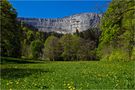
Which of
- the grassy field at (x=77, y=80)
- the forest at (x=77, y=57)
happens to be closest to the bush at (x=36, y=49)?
the forest at (x=77, y=57)

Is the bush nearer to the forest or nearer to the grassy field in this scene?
the forest

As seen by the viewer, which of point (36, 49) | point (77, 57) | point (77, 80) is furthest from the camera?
point (36, 49)

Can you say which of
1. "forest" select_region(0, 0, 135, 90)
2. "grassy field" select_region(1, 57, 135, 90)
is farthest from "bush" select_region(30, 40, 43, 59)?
"grassy field" select_region(1, 57, 135, 90)

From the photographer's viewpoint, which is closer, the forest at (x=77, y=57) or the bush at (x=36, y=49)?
the forest at (x=77, y=57)

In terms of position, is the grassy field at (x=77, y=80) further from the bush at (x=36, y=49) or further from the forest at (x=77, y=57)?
the bush at (x=36, y=49)

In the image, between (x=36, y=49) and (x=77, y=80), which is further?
(x=36, y=49)

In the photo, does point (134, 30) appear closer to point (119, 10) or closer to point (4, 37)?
point (4, 37)

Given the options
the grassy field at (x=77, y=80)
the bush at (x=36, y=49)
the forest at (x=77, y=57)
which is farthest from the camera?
the bush at (x=36, y=49)

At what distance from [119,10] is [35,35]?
6939 inches

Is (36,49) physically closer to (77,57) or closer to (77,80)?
(77,57)

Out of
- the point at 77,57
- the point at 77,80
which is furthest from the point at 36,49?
the point at 77,80

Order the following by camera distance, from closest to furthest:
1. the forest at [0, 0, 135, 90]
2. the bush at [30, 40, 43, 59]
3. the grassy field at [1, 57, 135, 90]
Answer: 1. the grassy field at [1, 57, 135, 90]
2. the forest at [0, 0, 135, 90]
3. the bush at [30, 40, 43, 59]

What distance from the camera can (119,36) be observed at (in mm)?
48281

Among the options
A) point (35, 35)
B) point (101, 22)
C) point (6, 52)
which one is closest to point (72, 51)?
point (6, 52)
